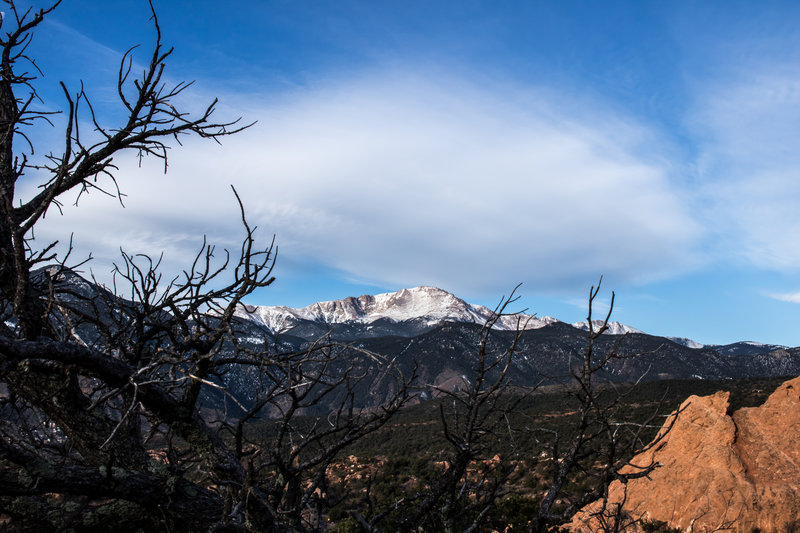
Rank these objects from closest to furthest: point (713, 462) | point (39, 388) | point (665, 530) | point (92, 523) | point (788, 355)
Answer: point (92, 523), point (39, 388), point (665, 530), point (713, 462), point (788, 355)

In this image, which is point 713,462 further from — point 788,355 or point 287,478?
point 788,355

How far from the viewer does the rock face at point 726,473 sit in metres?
13.2

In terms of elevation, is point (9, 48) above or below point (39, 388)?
above

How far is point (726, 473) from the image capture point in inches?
570

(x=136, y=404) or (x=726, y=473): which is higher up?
(x=136, y=404)

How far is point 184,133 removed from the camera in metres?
4.19

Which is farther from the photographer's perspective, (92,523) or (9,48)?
(9,48)

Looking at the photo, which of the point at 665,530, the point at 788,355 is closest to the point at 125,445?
the point at 665,530

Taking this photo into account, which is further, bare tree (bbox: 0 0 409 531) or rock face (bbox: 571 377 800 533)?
rock face (bbox: 571 377 800 533)

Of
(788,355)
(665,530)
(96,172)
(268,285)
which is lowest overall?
(665,530)

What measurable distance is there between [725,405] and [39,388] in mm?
21752

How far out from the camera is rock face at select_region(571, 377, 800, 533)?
43.4ft

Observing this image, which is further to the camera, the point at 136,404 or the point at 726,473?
the point at 726,473

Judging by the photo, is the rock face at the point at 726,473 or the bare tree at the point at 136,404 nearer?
the bare tree at the point at 136,404
